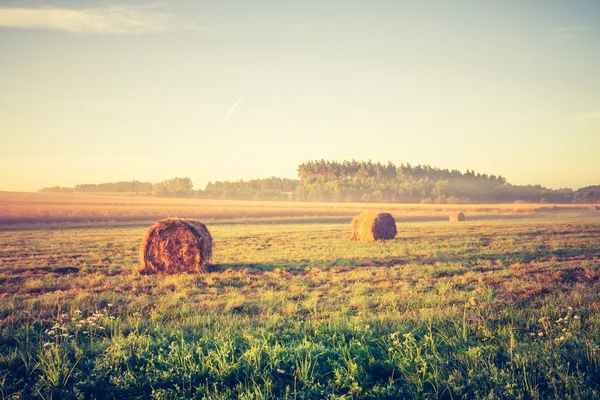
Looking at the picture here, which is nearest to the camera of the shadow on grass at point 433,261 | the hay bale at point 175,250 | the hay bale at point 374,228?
the shadow on grass at point 433,261

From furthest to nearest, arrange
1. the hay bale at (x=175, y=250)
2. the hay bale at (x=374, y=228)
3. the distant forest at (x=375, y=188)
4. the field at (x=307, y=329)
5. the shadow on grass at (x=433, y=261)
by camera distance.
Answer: the distant forest at (x=375, y=188) → the hay bale at (x=374, y=228) → the hay bale at (x=175, y=250) → the shadow on grass at (x=433, y=261) → the field at (x=307, y=329)

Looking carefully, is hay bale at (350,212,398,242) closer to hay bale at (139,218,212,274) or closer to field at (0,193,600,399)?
field at (0,193,600,399)

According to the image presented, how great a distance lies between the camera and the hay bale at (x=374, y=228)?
25406 mm

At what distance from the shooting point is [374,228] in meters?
25.4

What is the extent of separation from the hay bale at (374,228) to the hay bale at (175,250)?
1255 cm

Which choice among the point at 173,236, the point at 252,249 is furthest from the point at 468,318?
the point at 252,249

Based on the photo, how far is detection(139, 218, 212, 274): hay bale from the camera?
52.2ft

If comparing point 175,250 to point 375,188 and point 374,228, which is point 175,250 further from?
point 375,188

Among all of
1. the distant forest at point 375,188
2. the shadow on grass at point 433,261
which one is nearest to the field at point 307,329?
the shadow on grass at point 433,261

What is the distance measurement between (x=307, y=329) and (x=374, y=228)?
18.9 m

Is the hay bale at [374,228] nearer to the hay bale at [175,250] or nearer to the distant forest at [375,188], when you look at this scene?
the hay bale at [175,250]

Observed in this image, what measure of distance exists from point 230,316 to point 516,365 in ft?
18.6

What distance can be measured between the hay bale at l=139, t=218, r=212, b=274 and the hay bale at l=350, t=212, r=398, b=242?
12.6 meters

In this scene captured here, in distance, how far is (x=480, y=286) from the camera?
37.2ft
